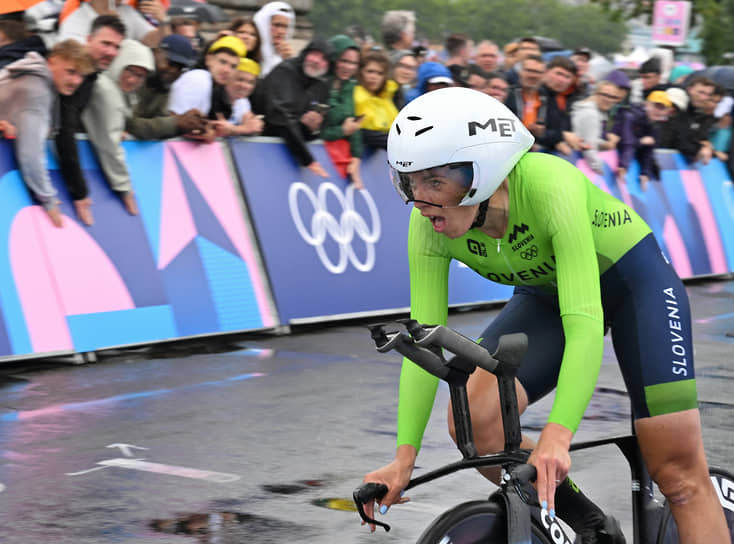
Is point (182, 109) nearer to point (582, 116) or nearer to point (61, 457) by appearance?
point (61, 457)

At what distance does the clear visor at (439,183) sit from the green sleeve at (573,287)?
26 centimetres

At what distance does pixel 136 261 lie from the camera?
9719 mm

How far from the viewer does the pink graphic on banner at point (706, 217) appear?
16.9m

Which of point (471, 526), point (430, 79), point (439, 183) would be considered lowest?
point (430, 79)

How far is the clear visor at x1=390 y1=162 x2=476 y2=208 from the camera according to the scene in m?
3.28

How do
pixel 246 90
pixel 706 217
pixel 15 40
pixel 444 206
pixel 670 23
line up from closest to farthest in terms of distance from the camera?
pixel 444 206, pixel 15 40, pixel 246 90, pixel 706 217, pixel 670 23

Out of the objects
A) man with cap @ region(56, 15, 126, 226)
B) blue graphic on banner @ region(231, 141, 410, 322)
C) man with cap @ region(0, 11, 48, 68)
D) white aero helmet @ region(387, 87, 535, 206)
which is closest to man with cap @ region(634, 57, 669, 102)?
blue graphic on banner @ region(231, 141, 410, 322)

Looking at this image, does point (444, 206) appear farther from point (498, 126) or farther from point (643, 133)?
point (643, 133)

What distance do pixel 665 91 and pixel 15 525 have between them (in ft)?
43.5

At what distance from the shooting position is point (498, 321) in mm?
4055

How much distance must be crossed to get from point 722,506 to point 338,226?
7.77 metres

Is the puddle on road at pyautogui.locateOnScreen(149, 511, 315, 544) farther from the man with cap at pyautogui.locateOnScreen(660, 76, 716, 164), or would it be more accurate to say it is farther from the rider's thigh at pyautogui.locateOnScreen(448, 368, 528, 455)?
the man with cap at pyautogui.locateOnScreen(660, 76, 716, 164)

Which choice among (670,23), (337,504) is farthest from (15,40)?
(670,23)

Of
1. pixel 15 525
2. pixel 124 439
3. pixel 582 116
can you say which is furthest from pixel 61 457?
pixel 582 116
